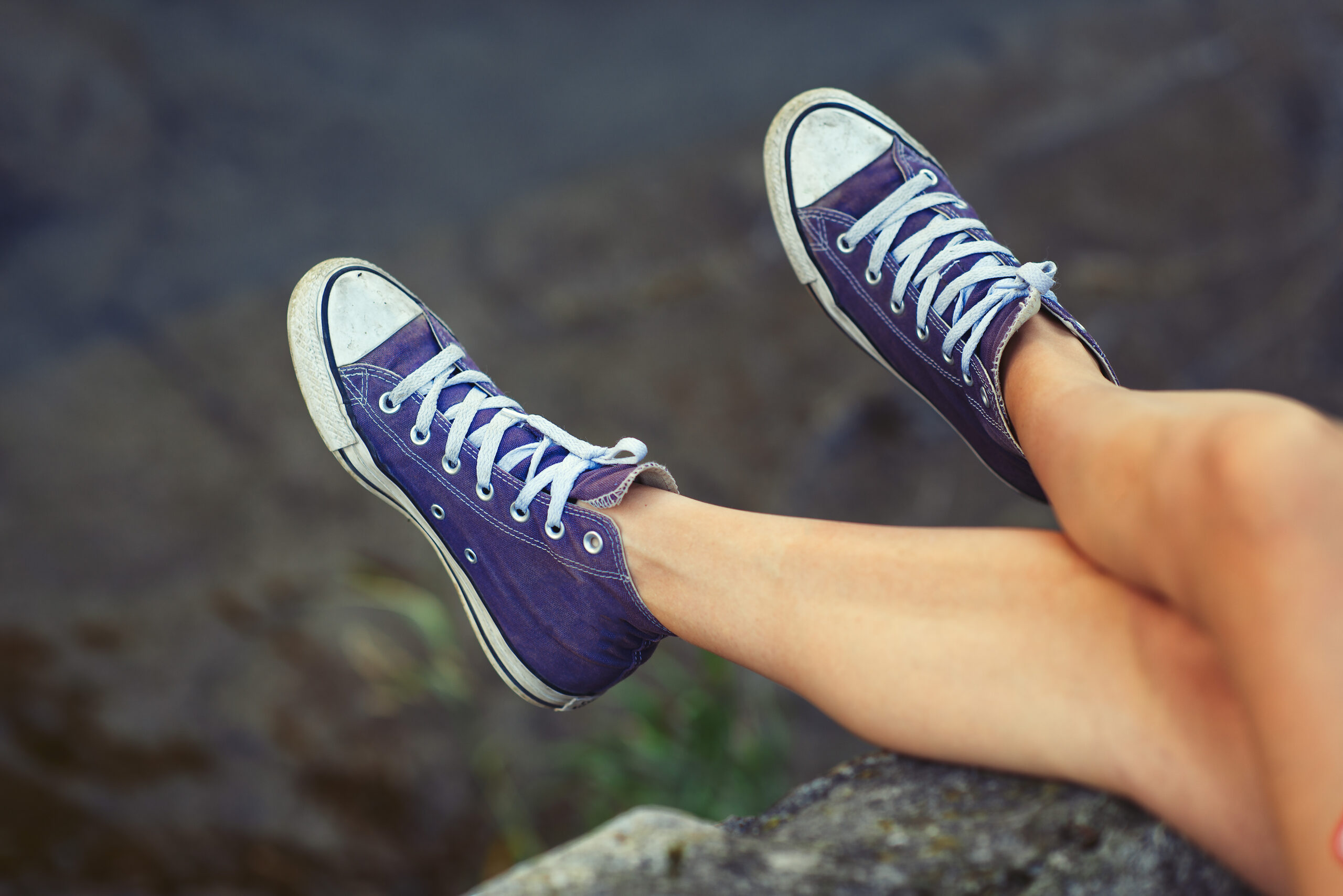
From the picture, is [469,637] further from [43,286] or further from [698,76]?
[698,76]

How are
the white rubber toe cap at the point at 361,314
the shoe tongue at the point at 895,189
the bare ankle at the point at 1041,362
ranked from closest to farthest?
the bare ankle at the point at 1041,362 < the white rubber toe cap at the point at 361,314 < the shoe tongue at the point at 895,189

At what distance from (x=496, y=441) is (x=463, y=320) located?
88cm

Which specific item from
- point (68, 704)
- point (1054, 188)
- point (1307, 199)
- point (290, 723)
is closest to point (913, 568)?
point (290, 723)

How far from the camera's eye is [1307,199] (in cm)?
228

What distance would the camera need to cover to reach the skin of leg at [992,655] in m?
0.65

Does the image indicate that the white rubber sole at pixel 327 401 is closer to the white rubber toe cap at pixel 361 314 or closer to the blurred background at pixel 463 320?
the white rubber toe cap at pixel 361 314

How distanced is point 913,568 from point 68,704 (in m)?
1.55

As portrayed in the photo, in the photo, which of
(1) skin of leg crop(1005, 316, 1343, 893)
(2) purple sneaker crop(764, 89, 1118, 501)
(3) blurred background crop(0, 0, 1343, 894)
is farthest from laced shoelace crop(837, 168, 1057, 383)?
(3) blurred background crop(0, 0, 1343, 894)

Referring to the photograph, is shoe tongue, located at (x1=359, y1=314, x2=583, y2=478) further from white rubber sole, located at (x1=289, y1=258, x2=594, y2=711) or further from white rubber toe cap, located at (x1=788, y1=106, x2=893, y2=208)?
white rubber toe cap, located at (x1=788, y1=106, x2=893, y2=208)

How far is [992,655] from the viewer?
731 mm

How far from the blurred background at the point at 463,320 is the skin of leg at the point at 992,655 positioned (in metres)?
0.69

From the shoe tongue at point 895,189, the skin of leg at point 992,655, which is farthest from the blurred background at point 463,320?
the skin of leg at point 992,655

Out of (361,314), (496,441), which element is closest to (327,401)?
(361,314)

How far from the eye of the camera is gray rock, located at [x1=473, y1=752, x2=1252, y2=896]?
68 centimetres
